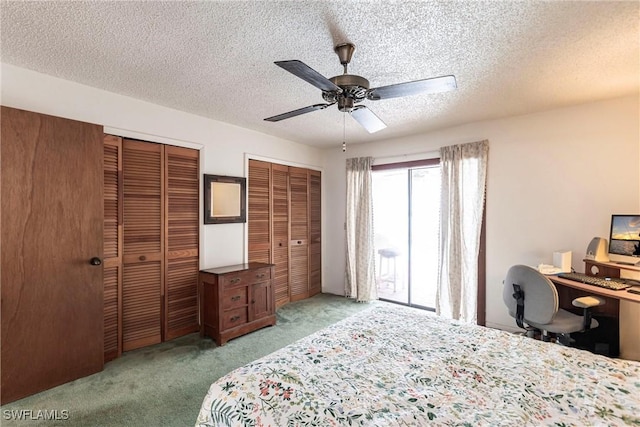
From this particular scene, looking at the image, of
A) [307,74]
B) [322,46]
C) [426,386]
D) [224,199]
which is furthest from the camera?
[224,199]

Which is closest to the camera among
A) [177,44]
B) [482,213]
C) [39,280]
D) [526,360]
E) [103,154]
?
[526,360]

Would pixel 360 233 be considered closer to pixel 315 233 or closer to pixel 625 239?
pixel 315 233

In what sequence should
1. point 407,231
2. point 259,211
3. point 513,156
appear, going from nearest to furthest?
1. point 513,156
2. point 259,211
3. point 407,231

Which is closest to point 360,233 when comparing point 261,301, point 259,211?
point 259,211

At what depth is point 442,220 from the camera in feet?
12.7

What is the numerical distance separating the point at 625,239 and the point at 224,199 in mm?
4173

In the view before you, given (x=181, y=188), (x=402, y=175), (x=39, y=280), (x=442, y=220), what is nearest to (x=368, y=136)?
(x=402, y=175)

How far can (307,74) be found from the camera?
1.60 m

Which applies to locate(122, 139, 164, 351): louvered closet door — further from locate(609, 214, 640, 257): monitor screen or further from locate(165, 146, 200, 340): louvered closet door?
locate(609, 214, 640, 257): monitor screen

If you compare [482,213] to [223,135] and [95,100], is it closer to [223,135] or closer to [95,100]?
[223,135]

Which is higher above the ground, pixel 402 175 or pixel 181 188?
pixel 402 175

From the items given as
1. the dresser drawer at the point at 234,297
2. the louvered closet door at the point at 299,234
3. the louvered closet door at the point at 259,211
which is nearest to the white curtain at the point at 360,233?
the louvered closet door at the point at 299,234

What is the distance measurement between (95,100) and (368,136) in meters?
3.27

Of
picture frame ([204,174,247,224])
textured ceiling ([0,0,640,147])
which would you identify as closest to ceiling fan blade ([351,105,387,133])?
textured ceiling ([0,0,640,147])
